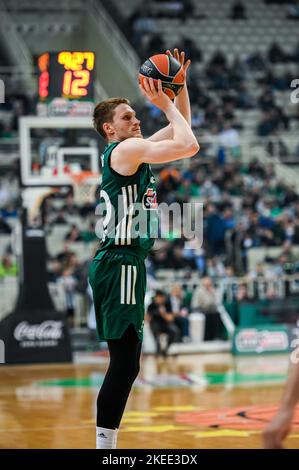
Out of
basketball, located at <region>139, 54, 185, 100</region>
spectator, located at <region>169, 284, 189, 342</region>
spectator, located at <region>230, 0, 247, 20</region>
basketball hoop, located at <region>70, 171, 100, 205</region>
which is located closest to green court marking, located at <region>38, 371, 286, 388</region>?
basketball hoop, located at <region>70, 171, 100, 205</region>

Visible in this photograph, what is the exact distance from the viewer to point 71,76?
1341cm

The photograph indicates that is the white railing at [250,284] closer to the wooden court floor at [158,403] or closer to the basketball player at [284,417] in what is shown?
the wooden court floor at [158,403]

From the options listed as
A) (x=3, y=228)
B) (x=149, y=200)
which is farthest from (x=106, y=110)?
(x=3, y=228)

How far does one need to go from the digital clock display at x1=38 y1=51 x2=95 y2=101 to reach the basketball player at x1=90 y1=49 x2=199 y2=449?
7.40 meters

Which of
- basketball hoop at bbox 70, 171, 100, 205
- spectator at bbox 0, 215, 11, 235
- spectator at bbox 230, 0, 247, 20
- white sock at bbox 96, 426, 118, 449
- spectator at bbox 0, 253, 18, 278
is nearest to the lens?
white sock at bbox 96, 426, 118, 449

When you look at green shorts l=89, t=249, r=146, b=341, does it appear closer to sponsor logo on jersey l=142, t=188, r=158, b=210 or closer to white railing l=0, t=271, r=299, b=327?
sponsor logo on jersey l=142, t=188, r=158, b=210

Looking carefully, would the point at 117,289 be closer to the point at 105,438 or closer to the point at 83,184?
the point at 105,438

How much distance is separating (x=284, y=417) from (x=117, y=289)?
2.59 metres

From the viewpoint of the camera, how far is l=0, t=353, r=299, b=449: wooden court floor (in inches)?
304

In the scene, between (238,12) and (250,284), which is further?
(238,12)

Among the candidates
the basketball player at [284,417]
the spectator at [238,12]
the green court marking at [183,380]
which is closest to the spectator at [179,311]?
the green court marking at [183,380]

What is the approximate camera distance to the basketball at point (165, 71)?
5754mm

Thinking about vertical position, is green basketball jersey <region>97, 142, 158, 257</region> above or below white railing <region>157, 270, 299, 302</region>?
above

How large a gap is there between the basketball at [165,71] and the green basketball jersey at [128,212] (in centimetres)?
46
